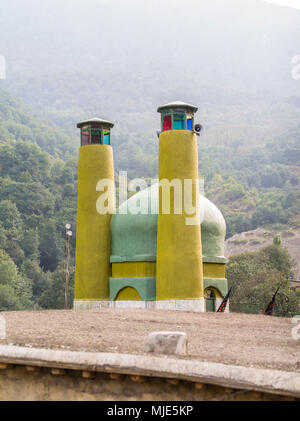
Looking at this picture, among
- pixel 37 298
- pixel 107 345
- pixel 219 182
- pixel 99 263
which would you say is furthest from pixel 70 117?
pixel 107 345

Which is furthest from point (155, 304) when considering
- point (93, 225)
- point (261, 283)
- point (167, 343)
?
point (261, 283)

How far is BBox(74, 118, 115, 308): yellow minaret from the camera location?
70.7ft

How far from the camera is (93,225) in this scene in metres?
21.7

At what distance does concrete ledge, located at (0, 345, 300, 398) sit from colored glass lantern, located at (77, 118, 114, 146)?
48.7ft

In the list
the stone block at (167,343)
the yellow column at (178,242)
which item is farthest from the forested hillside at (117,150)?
the stone block at (167,343)

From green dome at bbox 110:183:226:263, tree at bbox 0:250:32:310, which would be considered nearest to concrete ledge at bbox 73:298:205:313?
green dome at bbox 110:183:226:263

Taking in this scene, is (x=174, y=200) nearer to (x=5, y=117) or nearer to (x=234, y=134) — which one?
(x=5, y=117)

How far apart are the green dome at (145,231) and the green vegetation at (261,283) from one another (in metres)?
19.2

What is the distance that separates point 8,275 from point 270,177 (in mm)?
83490

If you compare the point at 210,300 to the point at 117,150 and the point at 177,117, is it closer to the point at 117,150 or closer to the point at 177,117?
the point at 177,117

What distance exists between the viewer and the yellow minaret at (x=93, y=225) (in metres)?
21.5

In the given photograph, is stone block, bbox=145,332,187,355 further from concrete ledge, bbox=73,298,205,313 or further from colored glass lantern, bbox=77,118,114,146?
colored glass lantern, bbox=77,118,114,146

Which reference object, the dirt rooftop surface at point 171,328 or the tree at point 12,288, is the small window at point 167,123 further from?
the tree at point 12,288

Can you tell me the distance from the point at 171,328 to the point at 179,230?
6.90m
